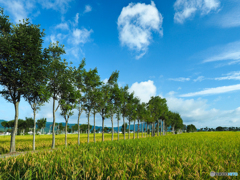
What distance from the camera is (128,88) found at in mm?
42750

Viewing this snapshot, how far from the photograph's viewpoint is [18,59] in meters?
17.8

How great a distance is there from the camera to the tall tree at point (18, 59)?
710 inches

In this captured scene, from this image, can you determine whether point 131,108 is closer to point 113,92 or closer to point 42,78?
point 113,92

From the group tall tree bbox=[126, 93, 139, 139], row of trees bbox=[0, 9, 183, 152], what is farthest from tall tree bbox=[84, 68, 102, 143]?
tall tree bbox=[126, 93, 139, 139]

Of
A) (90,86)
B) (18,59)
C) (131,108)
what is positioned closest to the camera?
(18,59)

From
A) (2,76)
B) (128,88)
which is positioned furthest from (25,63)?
(128,88)

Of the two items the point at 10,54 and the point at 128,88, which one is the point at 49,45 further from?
the point at 128,88

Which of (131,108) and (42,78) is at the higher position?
(42,78)

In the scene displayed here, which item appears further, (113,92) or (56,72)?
(113,92)

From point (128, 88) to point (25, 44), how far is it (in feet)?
94.4

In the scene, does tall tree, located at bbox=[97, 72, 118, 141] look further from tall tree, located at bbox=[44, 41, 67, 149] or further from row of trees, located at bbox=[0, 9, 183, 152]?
tall tree, located at bbox=[44, 41, 67, 149]

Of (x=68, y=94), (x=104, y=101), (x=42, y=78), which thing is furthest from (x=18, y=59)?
(x=104, y=101)

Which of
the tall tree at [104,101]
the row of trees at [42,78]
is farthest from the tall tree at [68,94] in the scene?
the tall tree at [104,101]

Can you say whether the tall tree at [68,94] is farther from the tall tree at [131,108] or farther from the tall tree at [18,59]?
the tall tree at [131,108]
